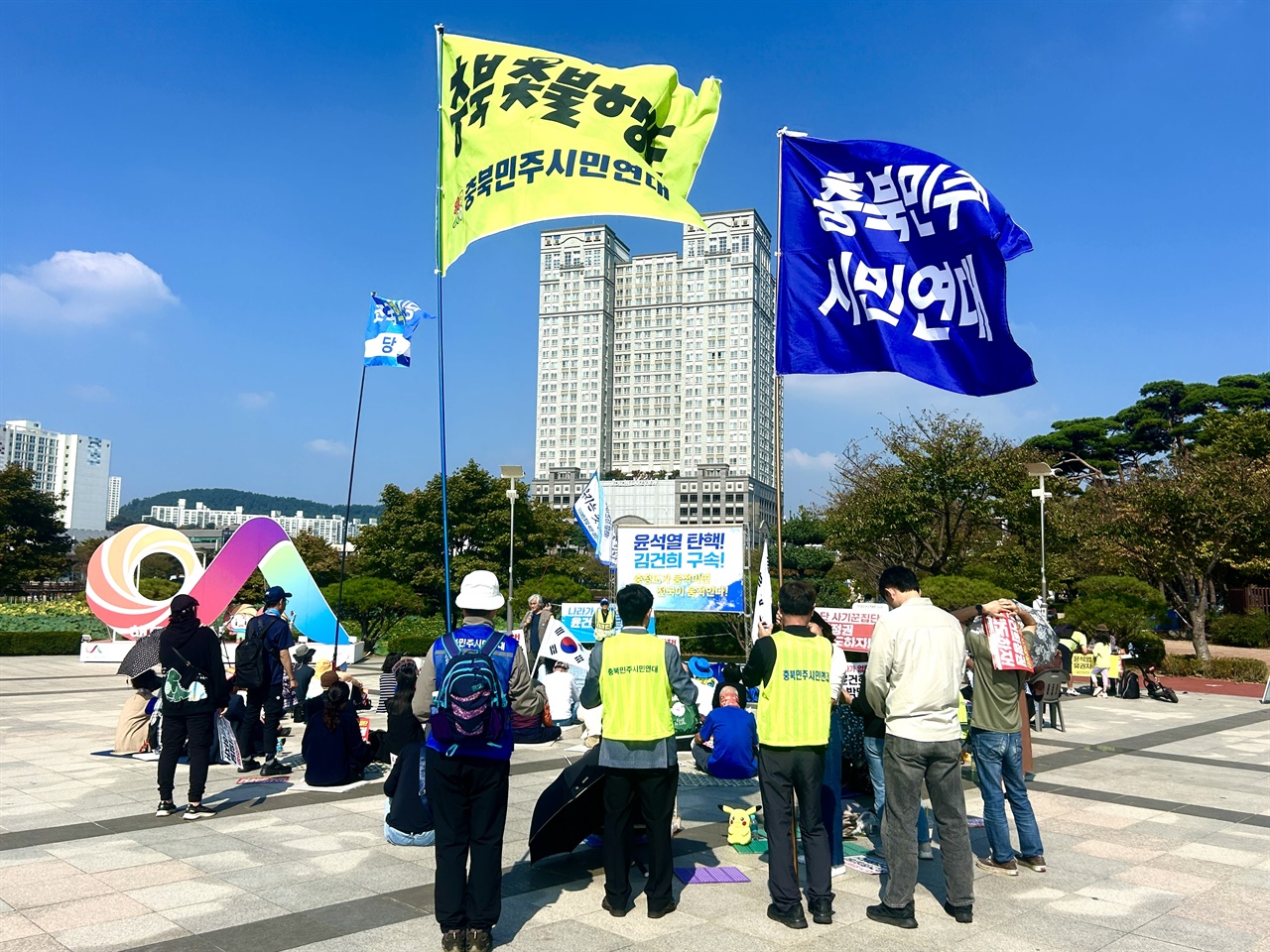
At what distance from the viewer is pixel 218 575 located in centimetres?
1802

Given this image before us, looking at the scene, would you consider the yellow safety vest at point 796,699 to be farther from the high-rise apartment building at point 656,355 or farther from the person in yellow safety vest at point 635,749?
the high-rise apartment building at point 656,355

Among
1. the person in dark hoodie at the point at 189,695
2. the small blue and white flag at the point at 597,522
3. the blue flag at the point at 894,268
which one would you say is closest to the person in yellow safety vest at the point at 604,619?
the small blue and white flag at the point at 597,522

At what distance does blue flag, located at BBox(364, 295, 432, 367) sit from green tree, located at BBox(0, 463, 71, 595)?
39.6m

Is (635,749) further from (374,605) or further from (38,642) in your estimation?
(38,642)

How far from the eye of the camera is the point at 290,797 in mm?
8312

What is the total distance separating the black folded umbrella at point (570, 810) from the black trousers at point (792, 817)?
113 centimetres

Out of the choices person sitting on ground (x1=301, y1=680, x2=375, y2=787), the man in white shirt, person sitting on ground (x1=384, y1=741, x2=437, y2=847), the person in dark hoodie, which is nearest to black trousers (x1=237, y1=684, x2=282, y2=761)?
person sitting on ground (x1=301, y1=680, x2=375, y2=787)

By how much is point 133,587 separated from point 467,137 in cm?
1588

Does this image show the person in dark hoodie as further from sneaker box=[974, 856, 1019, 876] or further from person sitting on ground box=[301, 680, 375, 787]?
sneaker box=[974, 856, 1019, 876]

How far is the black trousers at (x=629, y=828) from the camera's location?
5187mm

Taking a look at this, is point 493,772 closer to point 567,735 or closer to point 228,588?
point 567,735

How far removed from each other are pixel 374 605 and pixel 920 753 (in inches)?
903

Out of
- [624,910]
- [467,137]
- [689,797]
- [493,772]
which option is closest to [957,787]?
[624,910]

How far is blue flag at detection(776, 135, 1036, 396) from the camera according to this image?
8570 millimetres
